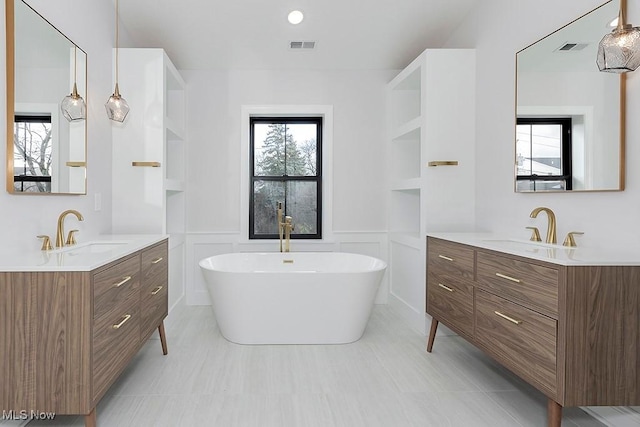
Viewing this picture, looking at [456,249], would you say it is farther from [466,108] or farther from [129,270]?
[129,270]

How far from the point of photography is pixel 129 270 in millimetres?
2156

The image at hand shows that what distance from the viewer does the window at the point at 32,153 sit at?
2.04 metres

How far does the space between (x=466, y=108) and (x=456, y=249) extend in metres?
1.41

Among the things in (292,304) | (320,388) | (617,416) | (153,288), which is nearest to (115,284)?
(153,288)

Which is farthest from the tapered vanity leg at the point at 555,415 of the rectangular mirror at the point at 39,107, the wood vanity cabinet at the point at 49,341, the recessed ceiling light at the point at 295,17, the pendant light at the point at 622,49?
the recessed ceiling light at the point at 295,17

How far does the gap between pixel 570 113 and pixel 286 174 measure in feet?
9.21

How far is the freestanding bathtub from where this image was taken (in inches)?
118

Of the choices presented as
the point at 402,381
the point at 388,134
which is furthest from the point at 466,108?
the point at 402,381

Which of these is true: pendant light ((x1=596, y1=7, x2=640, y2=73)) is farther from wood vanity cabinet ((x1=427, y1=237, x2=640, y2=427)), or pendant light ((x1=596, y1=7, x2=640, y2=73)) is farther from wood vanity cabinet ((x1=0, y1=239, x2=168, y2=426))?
wood vanity cabinet ((x1=0, y1=239, x2=168, y2=426))

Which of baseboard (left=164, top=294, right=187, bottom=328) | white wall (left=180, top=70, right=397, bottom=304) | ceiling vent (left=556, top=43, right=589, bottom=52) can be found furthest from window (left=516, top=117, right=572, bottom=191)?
baseboard (left=164, top=294, right=187, bottom=328)

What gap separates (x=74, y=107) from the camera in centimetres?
253

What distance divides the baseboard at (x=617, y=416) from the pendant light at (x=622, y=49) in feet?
5.14

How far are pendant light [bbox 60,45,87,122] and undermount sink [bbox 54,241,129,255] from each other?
777mm

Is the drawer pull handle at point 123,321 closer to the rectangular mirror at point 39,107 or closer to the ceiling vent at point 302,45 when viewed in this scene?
the rectangular mirror at point 39,107
